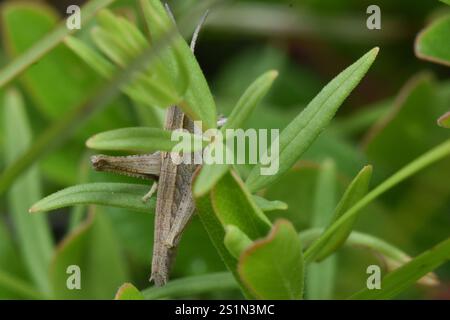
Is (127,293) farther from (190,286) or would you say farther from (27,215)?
(27,215)

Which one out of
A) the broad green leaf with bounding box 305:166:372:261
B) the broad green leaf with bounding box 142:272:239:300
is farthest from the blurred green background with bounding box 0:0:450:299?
the broad green leaf with bounding box 305:166:372:261

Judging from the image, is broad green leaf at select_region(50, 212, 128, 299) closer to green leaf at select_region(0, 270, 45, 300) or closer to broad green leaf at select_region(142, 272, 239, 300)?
green leaf at select_region(0, 270, 45, 300)

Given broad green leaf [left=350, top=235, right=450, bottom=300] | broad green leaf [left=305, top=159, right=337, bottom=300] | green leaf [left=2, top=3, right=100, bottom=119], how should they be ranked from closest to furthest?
broad green leaf [left=350, top=235, right=450, bottom=300] → broad green leaf [left=305, top=159, right=337, bottom=300] → green leaf [left=2, top=3, right=100, bottom=119]

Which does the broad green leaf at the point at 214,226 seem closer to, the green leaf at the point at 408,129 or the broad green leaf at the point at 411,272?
the broad green leaf at the point at 411,272

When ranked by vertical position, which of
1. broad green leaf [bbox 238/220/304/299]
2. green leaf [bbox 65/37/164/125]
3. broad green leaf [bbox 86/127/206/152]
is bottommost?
broad green leaf [bbox 238/220/304/299]

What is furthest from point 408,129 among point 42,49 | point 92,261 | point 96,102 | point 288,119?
point 96,102

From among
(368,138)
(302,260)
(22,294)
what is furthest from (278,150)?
(368,138)
